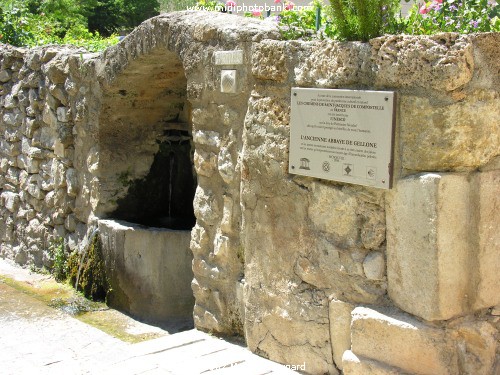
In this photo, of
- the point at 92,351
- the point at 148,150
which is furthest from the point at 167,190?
the point at 92,351

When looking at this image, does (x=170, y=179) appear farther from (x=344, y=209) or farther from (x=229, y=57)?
(x=344, y=209)

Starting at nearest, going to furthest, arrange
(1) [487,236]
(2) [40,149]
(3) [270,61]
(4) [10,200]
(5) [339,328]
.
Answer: (1) [487,236], (5) [339,328], (3) [270,61], (2) [40,149], (4) [10,200]

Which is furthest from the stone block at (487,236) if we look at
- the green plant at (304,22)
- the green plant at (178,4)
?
the green plant at (178,4)

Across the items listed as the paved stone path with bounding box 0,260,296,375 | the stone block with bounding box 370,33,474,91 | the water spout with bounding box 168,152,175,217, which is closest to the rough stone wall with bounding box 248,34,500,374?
the stone block with bounding box 370,33,474,91

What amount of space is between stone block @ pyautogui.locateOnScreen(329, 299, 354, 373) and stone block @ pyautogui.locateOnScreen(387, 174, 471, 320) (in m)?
0.33

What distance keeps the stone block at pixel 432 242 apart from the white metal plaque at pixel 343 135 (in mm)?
135

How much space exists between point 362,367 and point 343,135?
973 millimetres

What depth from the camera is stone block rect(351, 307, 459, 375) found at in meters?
2.87

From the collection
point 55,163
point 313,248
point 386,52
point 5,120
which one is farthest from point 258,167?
point 5,120

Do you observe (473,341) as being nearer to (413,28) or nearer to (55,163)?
(413,28)

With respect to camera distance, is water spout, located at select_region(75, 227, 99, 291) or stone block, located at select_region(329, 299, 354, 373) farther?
water spout, located at select_region(75, 227, 99, 291)

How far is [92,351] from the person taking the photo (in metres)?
4.31

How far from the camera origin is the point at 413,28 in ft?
10.1

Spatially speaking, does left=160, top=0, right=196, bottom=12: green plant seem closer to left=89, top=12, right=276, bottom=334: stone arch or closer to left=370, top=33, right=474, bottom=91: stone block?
left=89, top=12, right=276, bottom=334: stone arch
